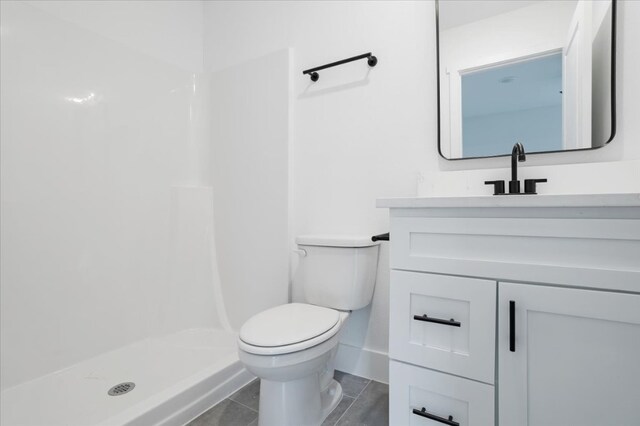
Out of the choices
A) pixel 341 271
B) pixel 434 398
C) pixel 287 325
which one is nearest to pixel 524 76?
pixel 341 271

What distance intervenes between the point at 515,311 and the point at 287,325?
0.73 m

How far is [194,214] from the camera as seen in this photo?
6.46 feet

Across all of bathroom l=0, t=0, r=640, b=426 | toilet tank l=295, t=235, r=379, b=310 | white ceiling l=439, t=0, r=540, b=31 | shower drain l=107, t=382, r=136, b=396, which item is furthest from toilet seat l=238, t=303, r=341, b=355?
white ceiling l=439, t=0, r=540, b=31

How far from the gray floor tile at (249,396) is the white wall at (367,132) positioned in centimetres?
45

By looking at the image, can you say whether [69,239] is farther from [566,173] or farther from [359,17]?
[566,173]

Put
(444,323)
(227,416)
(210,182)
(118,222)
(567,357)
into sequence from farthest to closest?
1. (210,182)
2. (118,222)
3. (227,416)
4. (444,323)
5. (567,357)

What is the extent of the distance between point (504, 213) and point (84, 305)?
1811 mm

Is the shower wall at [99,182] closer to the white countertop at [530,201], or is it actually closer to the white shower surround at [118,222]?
the white shower surround at [118,222]

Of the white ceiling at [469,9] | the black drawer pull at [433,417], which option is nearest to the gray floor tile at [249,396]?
the black drawer pull at [433,417]

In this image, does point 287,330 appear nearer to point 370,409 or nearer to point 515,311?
point 370,409

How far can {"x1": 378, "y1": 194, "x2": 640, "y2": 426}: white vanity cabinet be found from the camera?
700 millimetres

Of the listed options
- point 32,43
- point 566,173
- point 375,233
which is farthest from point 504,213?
point 32,43

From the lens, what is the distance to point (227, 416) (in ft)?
4.18

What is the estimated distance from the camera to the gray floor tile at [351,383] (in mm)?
1437
